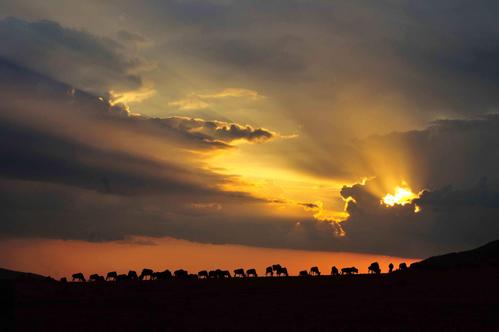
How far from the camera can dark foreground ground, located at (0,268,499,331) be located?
32.6 meters

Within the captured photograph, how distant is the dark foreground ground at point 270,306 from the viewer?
3259 centimetres

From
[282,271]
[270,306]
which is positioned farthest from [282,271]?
[270,306]

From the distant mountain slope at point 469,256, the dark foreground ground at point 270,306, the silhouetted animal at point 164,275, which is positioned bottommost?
the dark foreground ground at point 270,306

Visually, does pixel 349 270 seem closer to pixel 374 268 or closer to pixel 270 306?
pixel 374 268

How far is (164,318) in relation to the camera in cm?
3672

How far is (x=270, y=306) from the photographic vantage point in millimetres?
42094

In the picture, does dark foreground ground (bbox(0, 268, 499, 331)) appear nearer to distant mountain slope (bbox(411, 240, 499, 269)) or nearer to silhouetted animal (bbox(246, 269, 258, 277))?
silhouetted animal (bbox(246, 269, 258, 277))

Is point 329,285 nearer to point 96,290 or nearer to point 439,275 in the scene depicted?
point 439,275

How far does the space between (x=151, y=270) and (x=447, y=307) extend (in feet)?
193

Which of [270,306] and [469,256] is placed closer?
[270,306]

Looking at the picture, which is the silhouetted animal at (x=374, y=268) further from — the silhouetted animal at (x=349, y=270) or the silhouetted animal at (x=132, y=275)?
the silhouetted animal at (x=132, y=275)

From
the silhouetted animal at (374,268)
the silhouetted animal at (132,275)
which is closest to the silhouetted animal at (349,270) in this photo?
the silhouetted animal at (374,268)

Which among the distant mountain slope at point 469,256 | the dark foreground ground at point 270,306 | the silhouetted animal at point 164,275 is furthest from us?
the distant mountain slope at point 469,256

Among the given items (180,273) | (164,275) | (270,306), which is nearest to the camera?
(270,306)
